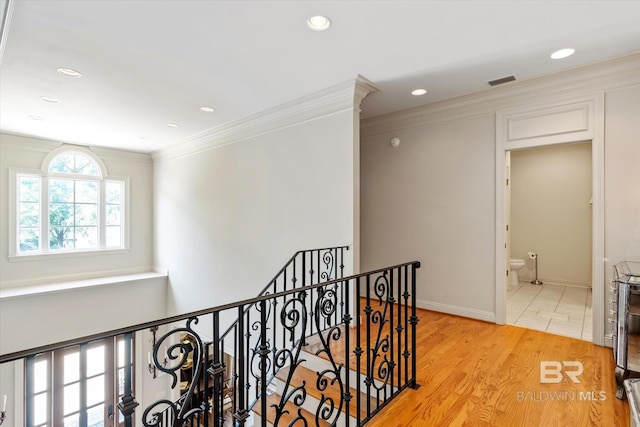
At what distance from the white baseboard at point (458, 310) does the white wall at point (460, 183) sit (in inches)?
0.5

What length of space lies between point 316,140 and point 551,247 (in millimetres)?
4893

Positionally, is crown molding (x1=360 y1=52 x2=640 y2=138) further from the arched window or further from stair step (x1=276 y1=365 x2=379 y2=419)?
the arched window

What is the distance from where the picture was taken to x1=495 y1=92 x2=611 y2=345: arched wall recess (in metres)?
2.94

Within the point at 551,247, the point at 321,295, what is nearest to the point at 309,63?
the point at 321,295

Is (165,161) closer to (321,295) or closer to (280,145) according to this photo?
(280,145)

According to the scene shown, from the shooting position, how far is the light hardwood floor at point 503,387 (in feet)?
6.49

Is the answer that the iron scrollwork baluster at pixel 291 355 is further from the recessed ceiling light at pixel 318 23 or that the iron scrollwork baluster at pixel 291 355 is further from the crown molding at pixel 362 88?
the crown molding at pixel 362 88

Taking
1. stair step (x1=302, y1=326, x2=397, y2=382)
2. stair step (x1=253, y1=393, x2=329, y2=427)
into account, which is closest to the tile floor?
stair step (x1=302, y1=326, x2=397, y2=382)

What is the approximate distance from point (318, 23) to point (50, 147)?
611 centimetres

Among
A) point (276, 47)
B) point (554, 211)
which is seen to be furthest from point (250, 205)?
point (554, 211)

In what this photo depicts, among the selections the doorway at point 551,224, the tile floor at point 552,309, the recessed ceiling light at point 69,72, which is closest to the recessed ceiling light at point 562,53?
the doorway at point 551,224

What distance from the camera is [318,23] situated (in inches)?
90.2

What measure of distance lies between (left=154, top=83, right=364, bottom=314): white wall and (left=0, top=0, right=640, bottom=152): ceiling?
0.61 meters

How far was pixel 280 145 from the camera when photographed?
4.08m
